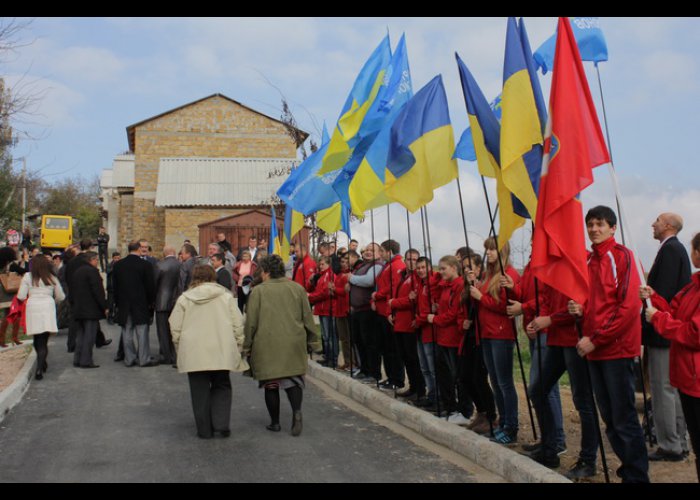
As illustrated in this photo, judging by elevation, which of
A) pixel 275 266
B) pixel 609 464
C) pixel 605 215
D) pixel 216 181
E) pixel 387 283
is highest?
pixel 216 181

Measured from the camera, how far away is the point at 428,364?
8.96 meters

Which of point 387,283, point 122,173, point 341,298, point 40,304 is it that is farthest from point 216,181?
point 387,283

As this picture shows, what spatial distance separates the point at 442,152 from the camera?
26.7ft

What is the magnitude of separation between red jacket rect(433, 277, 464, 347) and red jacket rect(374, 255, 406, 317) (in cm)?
147

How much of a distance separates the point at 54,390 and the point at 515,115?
792 cm

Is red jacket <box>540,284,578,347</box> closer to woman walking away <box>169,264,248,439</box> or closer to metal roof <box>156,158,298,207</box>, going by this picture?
woman walking away <box>169,264,248,439</box>

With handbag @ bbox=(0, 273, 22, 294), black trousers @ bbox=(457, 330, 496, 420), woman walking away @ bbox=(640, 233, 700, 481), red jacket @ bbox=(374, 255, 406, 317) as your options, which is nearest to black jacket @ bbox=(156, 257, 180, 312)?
handbag @ bbox=(0, 273, 22, 294)

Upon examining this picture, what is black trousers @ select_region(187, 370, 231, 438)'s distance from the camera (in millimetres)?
7895

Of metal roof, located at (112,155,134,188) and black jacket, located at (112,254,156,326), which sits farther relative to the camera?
metal roof, located at (112,155,134,188)

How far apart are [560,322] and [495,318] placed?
1.15 metres

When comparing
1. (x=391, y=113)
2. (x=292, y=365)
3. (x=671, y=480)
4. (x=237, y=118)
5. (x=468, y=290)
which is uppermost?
(x=237, y=118)

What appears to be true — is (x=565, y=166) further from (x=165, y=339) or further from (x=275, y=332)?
(x=165, y=339)

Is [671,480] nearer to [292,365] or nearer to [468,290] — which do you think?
[468,290]
